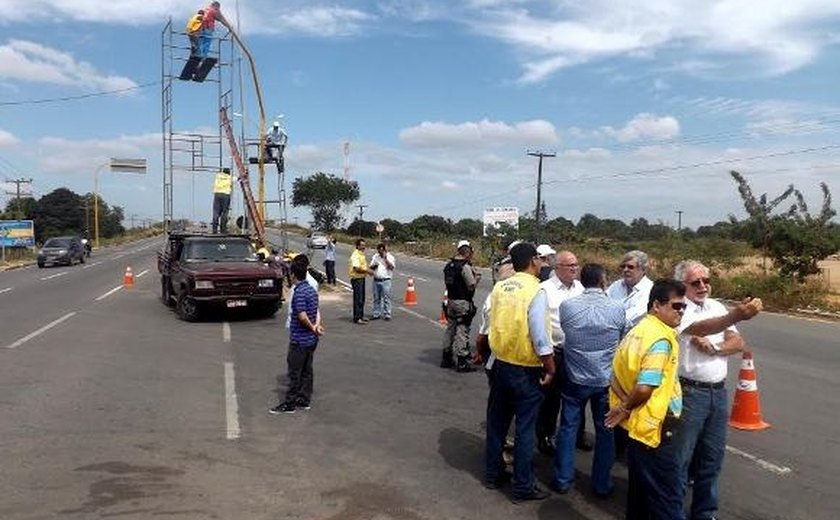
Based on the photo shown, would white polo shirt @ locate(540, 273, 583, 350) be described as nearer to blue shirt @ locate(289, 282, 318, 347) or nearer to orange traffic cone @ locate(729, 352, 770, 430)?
orange traffic cone @ locate(729, 352, 770, 430)

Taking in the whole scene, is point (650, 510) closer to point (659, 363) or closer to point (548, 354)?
point (659, 363)

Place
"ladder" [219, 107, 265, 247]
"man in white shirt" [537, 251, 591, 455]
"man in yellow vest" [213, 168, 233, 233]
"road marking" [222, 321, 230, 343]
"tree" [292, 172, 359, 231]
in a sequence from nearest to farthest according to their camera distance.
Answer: "man in white shirt" [537, 251, 591, 455] < "road marking" [222, 321, 230, 343] < "man in yellow vest" [213, 168, 233, 233] < "ladder" [219, 107, 265, 247] < "tree" [292, 172, 359, 231]

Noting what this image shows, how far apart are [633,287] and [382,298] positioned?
10090 mm

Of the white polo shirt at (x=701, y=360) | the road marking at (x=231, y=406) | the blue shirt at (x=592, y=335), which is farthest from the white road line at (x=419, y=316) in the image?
the white polo shirt at (x=701, y=360)

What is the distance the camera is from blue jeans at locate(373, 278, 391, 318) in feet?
52.1

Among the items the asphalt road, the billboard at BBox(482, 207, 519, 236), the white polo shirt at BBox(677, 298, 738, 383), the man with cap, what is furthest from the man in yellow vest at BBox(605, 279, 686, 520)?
the billboard at BBox(482, 207, 519, 236)

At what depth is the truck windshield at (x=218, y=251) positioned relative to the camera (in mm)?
16266

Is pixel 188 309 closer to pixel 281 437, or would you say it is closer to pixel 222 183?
pixel 222 183

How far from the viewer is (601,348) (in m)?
5.35

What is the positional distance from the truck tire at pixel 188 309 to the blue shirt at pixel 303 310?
7.76 metres

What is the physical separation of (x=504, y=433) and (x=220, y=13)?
18013 millimetres

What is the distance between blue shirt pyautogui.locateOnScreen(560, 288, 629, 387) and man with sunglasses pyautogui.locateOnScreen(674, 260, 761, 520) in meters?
0.82

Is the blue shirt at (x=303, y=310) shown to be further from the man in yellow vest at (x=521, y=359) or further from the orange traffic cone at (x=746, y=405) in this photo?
the orange traffic cone at (x=746, y=405)

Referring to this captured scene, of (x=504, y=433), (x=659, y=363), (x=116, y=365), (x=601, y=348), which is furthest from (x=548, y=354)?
(x=116, y=365)
